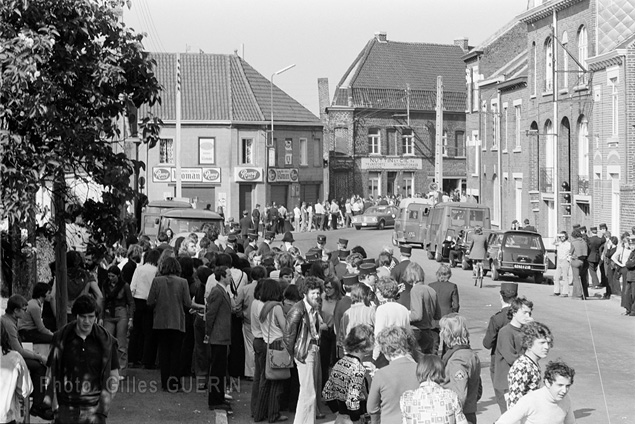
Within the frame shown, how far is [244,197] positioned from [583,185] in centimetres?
2265

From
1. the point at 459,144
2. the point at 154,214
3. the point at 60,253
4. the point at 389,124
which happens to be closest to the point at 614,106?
the point at 154,214

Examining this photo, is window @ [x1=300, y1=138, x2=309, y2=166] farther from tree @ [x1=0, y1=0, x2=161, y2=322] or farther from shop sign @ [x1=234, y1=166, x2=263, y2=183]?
tree @ [x1=0, y1=0, x2=161, y2=322]

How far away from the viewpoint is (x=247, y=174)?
60938 mm

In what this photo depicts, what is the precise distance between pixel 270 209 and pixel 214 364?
134 ft

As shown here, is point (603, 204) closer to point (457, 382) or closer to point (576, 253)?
point (576, 253)

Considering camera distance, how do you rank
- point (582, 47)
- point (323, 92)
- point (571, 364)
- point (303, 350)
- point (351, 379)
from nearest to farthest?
point (351, 379) → point (303, 350) → point (571, 364) → point (582, 47) → point (323, 92)

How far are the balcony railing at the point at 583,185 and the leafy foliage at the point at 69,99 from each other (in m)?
34.9

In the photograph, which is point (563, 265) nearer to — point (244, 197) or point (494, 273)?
point (494, 273)

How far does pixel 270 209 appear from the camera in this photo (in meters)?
53.9

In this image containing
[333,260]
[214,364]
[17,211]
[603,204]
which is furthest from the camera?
[603,204]

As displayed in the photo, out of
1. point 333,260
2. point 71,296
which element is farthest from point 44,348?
point 333,260

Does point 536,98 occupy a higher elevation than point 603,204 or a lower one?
higher

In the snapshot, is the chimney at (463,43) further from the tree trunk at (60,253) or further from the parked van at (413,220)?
the tree trunk at (60,253)

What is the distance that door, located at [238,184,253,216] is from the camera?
201 ft
